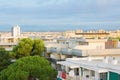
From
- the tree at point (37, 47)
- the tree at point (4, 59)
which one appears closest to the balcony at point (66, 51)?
the tree at point (37, 47)

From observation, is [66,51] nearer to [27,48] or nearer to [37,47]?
[37,47]

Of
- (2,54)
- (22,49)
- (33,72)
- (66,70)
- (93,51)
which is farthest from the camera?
(22,49)

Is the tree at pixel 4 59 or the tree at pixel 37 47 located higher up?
the tree at pixel 37 47

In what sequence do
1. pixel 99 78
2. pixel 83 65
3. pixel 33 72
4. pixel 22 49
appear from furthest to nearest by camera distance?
1. pixel 22 49
2. pixel 33 72
3. pixel 83 65
4. pixel 99 78

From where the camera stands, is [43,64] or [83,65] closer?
[83,65]

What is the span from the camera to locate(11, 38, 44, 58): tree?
38344mm

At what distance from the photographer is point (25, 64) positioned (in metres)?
27.7

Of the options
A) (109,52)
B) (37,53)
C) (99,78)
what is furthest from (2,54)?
(99,78)

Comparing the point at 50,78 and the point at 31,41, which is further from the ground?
the point at 31,41

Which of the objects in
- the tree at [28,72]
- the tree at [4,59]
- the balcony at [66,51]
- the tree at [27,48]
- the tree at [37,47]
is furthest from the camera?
the tree at [37,47]

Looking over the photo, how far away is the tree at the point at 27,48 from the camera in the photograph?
126 feet

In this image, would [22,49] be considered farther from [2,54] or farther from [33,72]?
[33,72]

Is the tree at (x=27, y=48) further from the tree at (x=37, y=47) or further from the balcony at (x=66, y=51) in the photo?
the balcony at (x=66, y=51)

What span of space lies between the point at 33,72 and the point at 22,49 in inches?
450
